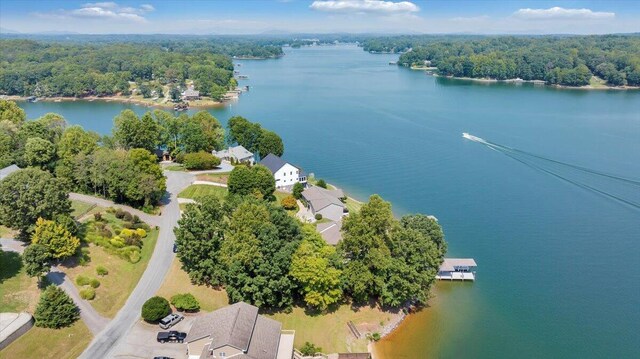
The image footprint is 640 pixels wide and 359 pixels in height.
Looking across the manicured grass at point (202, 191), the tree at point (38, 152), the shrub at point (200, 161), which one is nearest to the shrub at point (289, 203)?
the manicured grass at point (202, 191)

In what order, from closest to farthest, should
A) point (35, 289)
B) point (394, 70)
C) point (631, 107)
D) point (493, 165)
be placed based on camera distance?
point (35, 289) → point (493, 165) → point (631, 107) → point (394, 70)

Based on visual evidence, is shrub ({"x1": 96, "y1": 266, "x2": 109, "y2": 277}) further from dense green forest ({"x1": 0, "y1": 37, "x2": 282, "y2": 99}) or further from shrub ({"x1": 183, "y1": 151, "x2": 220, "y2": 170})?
dense green forest ({"x1": 0, "y1": 37, "x2": 282, "y2": 99})

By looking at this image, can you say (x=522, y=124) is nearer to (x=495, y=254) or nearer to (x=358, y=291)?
(x=495, y=254)

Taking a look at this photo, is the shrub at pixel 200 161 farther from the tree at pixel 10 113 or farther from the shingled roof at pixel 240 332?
the shingled roof at pixel 240 332

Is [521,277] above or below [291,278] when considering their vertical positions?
below

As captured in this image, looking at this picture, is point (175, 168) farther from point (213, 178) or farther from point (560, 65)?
point (560, 65)

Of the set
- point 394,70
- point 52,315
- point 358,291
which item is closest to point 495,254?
point 358,291
